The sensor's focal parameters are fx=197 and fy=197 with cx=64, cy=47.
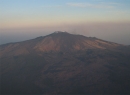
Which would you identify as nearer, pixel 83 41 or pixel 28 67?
pixel 28 67

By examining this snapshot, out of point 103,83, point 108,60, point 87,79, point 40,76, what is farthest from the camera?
point 108,60

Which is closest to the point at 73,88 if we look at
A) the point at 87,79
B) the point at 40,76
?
the point at 87,79

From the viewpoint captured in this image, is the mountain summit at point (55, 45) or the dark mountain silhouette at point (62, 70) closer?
the dark mountain silhouette at point (62, 70)

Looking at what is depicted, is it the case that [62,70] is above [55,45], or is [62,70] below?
below

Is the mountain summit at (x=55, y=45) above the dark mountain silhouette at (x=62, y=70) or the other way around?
above

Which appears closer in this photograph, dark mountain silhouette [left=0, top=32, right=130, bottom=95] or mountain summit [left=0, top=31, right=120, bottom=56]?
dark mountain silhouette [left=0, top=32, right=130, bottom=95]

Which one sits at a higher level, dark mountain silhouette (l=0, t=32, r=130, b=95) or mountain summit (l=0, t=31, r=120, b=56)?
mountain summit (l=0, t=31, r=120, b=56)

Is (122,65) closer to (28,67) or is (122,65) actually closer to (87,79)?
(87,79)

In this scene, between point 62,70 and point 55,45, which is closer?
point 62,70
